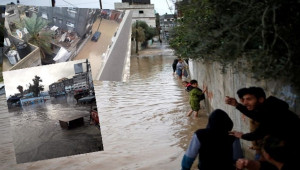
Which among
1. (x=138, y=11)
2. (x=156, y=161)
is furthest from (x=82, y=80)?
(x=138, y=11)

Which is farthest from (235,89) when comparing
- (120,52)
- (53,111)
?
(53,111)

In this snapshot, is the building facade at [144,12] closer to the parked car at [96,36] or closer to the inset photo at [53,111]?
the inset photo at [53,111]

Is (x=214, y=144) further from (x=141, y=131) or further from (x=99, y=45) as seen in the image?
(x=141, y=131)

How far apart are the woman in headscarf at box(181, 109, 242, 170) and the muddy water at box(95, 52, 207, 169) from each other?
240 cm

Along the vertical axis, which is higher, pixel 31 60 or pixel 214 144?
pixel 31 60

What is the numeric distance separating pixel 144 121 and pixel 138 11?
187ft

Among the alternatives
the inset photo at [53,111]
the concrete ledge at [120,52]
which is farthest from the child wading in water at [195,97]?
the concrete ledge at [120,52]

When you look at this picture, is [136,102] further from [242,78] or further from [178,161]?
[242,78]

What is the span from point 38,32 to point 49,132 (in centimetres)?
140

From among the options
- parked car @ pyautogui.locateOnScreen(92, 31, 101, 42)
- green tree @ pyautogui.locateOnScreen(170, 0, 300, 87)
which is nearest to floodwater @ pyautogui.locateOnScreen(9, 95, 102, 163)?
parked car @ pyautogui.locateOnScreen(92, 31, 101, 42)

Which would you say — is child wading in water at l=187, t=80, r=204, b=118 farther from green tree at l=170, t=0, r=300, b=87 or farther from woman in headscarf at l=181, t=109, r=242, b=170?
woman in headscarf at l=181, t=109, r=242, b=170

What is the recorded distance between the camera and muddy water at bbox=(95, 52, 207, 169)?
577cm

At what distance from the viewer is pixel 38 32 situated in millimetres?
3398

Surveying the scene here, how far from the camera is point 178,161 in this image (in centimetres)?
547
